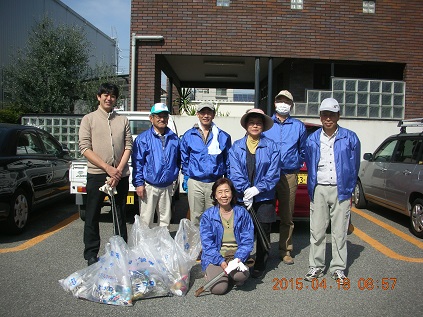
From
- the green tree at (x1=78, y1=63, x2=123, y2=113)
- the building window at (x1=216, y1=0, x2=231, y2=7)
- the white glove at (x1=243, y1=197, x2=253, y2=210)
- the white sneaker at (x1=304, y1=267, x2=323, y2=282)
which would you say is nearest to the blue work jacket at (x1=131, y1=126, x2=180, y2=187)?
the white glove at (x1=243, y1=197, x2=253, y2=210)

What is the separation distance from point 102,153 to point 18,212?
92.6 inches

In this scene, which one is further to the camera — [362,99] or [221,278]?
[362,99]

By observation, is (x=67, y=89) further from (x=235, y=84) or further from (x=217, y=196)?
(x=217, y=196)

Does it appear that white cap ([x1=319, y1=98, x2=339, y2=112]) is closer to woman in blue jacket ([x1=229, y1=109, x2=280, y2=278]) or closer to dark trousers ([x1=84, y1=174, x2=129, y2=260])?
woman in blue jacket ([x1=229, y1=109, x2=280, y2=278])

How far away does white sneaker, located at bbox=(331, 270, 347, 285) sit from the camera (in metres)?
4.10

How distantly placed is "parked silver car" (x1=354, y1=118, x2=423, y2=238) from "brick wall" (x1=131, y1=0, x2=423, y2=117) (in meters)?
3.24

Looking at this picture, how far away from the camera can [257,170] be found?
415 cm

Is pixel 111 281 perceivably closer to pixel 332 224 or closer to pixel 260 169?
pixel 260 169

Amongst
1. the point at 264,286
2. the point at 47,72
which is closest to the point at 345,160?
the point at 264,286

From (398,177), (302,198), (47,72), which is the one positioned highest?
(47,72)

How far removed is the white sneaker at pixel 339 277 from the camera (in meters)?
4.10

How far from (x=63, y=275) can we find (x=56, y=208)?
389cm

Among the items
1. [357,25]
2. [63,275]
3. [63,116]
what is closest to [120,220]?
[63,275]

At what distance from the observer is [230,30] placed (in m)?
9.77
